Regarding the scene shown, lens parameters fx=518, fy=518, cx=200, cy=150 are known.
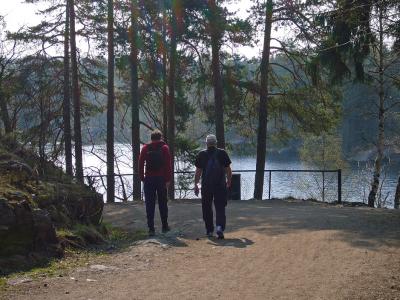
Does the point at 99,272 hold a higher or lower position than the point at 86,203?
lower

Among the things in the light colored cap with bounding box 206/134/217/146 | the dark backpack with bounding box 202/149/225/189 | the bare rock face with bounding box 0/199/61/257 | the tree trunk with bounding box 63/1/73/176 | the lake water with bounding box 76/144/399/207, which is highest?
the tree trunk with bounding box 63/1/73/176

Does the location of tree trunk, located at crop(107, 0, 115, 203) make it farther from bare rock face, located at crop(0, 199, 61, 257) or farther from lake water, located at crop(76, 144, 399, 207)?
bare rock face, located at crop(0, 199, 61, 257)

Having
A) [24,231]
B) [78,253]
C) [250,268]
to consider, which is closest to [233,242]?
[250,268]

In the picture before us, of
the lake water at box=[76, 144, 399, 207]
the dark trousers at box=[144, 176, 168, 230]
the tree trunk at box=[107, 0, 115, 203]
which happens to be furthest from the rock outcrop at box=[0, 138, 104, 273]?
the lake water at box=[76, 144, 399, 207]

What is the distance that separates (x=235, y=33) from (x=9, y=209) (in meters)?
16.8

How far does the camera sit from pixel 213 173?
27.2 ft

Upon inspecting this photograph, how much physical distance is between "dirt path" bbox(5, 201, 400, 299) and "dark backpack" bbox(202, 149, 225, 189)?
90 centimetres

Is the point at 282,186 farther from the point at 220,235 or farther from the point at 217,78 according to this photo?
the point at 220,235

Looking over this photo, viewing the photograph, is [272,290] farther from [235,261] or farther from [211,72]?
[211,72]

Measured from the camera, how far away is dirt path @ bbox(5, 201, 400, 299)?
5.04 meters

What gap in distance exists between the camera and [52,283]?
17.2 ft

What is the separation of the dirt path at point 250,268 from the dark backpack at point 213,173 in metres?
0.90

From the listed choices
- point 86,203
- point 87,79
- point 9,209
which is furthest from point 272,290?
point 87,79

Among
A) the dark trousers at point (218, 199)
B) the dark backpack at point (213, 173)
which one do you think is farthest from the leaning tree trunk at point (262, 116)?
the dark backpack at point (213, 173)
